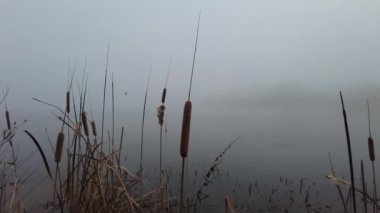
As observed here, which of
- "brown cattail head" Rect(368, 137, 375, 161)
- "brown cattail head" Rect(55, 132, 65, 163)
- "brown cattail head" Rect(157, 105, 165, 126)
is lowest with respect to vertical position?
"brown cattail head" Rect(55, 132, 65, 163)

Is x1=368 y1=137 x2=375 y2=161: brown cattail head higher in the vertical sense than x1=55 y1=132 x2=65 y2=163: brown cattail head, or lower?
higher

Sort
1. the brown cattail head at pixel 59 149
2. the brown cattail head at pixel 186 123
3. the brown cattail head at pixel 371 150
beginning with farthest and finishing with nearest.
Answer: the brown cattail head at pixel 371 150
the brown cattail head at pixel 59 149
the brown cattail head at pixel 186 123

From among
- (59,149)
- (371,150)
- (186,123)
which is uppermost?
(186,123)

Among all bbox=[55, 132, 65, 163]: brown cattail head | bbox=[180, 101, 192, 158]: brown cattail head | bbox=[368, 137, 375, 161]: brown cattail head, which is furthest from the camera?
bbox=[368, 137, 375, 161]: brown cattail head

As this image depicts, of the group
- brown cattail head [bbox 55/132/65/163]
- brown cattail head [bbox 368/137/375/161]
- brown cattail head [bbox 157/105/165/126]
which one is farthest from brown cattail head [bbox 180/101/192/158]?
brown cattail head [bbox 368/137/375/161]

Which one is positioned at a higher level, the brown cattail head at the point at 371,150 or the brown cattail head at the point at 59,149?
the brown cattail head at the point at 371,150

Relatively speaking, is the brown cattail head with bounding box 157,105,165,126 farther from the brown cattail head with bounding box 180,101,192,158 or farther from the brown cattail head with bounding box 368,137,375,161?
the brown cattail head with bounding box 368,137,375,161

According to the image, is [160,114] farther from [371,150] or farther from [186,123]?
[371,150]

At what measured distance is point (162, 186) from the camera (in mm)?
2588

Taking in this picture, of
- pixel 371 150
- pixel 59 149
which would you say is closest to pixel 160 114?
pixel 59 149

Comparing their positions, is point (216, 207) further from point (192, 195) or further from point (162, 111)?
point (162, 111)

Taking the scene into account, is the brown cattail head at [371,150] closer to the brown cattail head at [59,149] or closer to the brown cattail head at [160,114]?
the brown cattail head at [160,114]

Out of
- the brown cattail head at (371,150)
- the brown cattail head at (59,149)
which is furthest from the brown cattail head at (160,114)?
the brown cattail head at (371,150)

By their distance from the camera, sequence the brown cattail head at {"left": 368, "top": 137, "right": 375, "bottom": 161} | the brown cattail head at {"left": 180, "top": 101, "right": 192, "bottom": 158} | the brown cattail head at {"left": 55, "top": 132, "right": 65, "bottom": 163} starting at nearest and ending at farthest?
the brown cattail head at {"left": 180, "top": 101, "right": 192, "bottom": 158} < the brown cattail head at {"left": 55, "top": 132, "right": 65, "bottom": 163} < the brown cattail head at {"left": 368, "top": 137, "right": 375, "bottom": 161}
